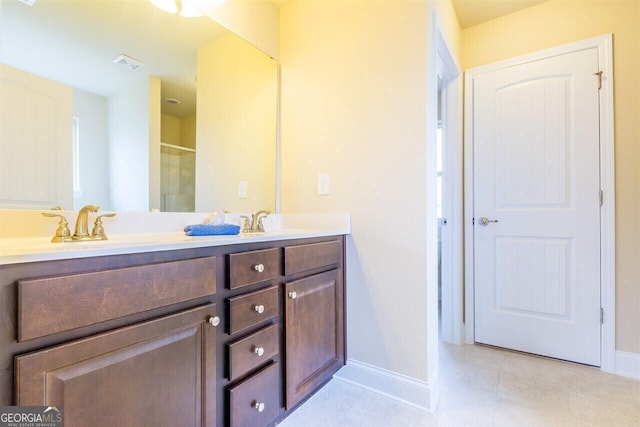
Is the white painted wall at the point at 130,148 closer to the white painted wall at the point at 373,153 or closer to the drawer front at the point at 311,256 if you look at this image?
the drawer front at the point at 311,256

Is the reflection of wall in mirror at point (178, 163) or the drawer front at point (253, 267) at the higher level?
the reflection of wall in mirror at point (178, 163)

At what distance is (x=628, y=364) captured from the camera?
1.72 meters

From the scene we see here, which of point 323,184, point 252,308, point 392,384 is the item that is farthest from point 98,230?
point 392,384

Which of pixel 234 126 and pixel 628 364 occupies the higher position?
pixel 234 126

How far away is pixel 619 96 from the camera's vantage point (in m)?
1.76

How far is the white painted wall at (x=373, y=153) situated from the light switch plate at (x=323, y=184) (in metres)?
0.04

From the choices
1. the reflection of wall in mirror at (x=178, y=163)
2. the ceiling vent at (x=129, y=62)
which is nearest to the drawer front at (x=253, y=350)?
the reflection of wall in mirror at (x=178, y=163)

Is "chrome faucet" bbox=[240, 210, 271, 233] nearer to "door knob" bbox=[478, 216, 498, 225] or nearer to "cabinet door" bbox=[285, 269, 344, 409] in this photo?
"cabinet door" bbox=[285, 269, 344, 409]

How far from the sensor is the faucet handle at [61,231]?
94cm

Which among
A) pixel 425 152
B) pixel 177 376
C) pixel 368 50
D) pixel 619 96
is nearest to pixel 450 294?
pixel 425 152

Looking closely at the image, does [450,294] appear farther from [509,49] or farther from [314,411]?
[509,49]

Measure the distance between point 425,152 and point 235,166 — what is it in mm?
1060

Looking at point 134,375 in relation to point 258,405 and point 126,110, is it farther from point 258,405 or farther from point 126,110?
point 126,110

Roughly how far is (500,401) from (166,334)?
5.24ft
